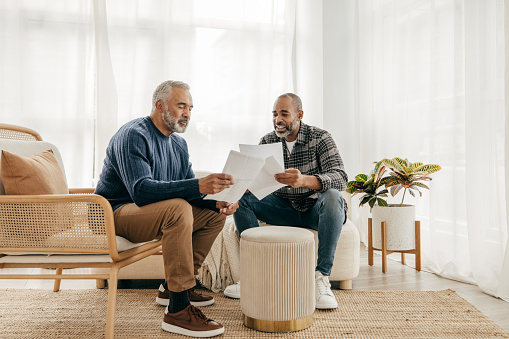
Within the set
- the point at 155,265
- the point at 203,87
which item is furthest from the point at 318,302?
the point at 203,87

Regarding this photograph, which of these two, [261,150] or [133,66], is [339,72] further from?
[261,150]

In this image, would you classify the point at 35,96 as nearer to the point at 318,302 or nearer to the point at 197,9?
the point at 197,9

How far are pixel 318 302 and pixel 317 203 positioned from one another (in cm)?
50

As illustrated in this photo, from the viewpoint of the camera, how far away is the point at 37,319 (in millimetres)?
1919

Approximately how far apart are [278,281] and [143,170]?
27.5 inches

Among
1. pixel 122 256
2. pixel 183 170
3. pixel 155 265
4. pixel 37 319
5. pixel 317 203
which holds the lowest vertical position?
pixel 37 319

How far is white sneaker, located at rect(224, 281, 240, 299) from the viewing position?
2213 mm

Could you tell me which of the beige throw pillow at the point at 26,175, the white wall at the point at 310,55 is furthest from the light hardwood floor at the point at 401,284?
the white wall at the point at 310,55

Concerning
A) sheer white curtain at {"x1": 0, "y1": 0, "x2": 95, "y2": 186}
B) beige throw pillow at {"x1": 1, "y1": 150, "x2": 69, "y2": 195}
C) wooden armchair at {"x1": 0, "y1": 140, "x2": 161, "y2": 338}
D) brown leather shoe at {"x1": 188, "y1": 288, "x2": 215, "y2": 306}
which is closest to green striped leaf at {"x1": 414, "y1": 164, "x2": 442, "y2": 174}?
brown leather shoe at {"x1": 188, "y1": 288, "x2": 215, "y2": 306}

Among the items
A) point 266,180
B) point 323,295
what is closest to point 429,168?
point 323,295

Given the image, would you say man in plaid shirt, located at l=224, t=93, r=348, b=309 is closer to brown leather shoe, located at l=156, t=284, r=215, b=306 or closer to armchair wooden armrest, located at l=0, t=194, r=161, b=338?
brown leather shoe, located at l=156, t=284, r=215, b=306

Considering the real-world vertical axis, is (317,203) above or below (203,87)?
below

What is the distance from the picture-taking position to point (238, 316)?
6.42ft

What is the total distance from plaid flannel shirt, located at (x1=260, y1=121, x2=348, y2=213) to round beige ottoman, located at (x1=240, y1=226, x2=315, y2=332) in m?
0.60
